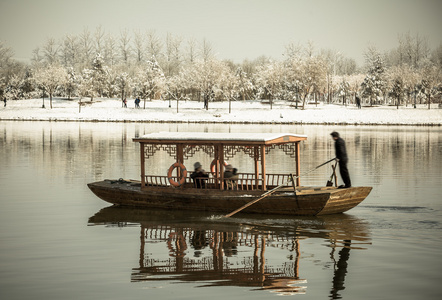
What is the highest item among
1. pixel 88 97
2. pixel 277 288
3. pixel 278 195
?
pixel 88 97

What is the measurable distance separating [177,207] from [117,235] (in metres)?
3.55

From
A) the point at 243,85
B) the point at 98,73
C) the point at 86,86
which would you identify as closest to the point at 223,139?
the point at 86,86

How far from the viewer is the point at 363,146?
43562mm

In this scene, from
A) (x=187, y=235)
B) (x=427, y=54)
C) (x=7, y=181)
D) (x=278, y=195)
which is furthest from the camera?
(x=427, y=54)

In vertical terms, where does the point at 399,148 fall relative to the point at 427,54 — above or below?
below

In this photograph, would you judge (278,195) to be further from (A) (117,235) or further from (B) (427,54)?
(B) (427,54)

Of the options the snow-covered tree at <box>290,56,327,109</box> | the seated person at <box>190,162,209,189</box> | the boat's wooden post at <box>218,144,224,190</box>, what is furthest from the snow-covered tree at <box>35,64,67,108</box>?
the boat's wooden post at <box>218,144,224,190</box>

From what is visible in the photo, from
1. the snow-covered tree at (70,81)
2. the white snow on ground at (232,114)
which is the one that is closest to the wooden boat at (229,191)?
the white snow on ground at (232,114)

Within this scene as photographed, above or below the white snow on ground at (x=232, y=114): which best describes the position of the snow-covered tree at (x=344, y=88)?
above

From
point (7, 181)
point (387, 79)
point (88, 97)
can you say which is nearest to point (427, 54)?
point (387, 79)

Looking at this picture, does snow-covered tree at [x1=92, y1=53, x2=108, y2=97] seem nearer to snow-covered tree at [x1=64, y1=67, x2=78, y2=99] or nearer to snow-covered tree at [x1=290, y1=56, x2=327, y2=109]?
snow-covered tree at [x1=64, y1=67, x2=78, y2=99]

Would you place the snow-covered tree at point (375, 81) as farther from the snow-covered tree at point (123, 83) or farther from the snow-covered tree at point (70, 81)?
the snow-covered tree at point (70, 81)

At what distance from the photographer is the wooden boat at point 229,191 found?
57.8 feet

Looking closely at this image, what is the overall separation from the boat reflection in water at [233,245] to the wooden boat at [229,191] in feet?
1.13
